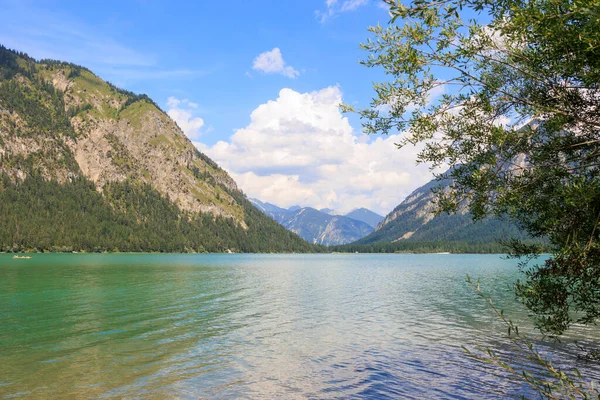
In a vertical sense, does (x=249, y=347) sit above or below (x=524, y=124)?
below

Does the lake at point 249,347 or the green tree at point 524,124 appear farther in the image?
the lake at point 249,347

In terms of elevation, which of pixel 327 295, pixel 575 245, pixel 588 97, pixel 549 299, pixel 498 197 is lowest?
pixel 327 295

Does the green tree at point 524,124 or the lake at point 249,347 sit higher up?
the green tree at point 524,124

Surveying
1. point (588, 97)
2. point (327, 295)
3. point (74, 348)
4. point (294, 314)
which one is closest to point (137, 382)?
point (74, 348)

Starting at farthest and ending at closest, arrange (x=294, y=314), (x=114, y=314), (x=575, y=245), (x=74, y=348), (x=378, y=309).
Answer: (x=378, y=309) < (x=294, y=314) < (x=114, y=314) < (x=74, y=348) < (x=575, y=245)

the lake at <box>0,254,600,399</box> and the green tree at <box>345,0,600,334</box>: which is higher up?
the green tree at <box>345,0,600,334</box>

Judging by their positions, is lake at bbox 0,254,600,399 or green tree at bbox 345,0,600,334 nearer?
green tree at bbox 345,0,600,334

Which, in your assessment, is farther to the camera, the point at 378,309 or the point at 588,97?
the point at 378,309

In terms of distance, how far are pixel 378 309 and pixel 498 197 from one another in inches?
1406

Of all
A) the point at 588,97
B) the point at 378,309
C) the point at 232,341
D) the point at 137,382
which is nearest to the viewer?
the point at 588,97

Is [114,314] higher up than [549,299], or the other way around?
[549,299]

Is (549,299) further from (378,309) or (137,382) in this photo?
(378,309)

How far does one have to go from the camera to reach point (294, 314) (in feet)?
139

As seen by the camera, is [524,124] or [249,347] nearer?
[524,124]
